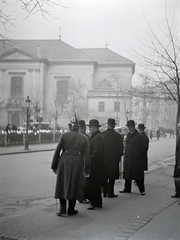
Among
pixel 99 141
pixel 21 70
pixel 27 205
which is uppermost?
pixel 21 70

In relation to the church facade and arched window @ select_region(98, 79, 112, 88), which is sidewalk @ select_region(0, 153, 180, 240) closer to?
the church facade

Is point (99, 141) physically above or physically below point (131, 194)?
above

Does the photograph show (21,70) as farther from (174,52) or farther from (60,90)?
(174,52)

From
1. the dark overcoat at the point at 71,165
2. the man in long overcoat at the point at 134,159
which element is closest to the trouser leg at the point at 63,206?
the dark overcoat at the point at 71,165

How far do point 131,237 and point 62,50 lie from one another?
3478 centimetres

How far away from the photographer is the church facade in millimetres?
33156

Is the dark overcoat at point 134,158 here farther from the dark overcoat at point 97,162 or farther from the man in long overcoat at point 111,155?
the dark overcoat at point 97,162

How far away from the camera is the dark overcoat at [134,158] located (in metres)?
8.23

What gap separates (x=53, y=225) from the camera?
18.0 ft

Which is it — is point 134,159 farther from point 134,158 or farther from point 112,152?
point 112,152

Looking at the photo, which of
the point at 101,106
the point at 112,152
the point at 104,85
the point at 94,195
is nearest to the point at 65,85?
the point at 104,85

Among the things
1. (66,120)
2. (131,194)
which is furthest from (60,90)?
(131,194)

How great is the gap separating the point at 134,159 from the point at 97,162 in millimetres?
1771

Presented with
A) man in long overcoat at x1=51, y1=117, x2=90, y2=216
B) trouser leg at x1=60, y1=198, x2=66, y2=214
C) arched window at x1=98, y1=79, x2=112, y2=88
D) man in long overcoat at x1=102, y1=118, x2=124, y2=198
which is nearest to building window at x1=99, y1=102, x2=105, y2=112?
arched window at x1=98, y1=79, x2=112, y2=88
